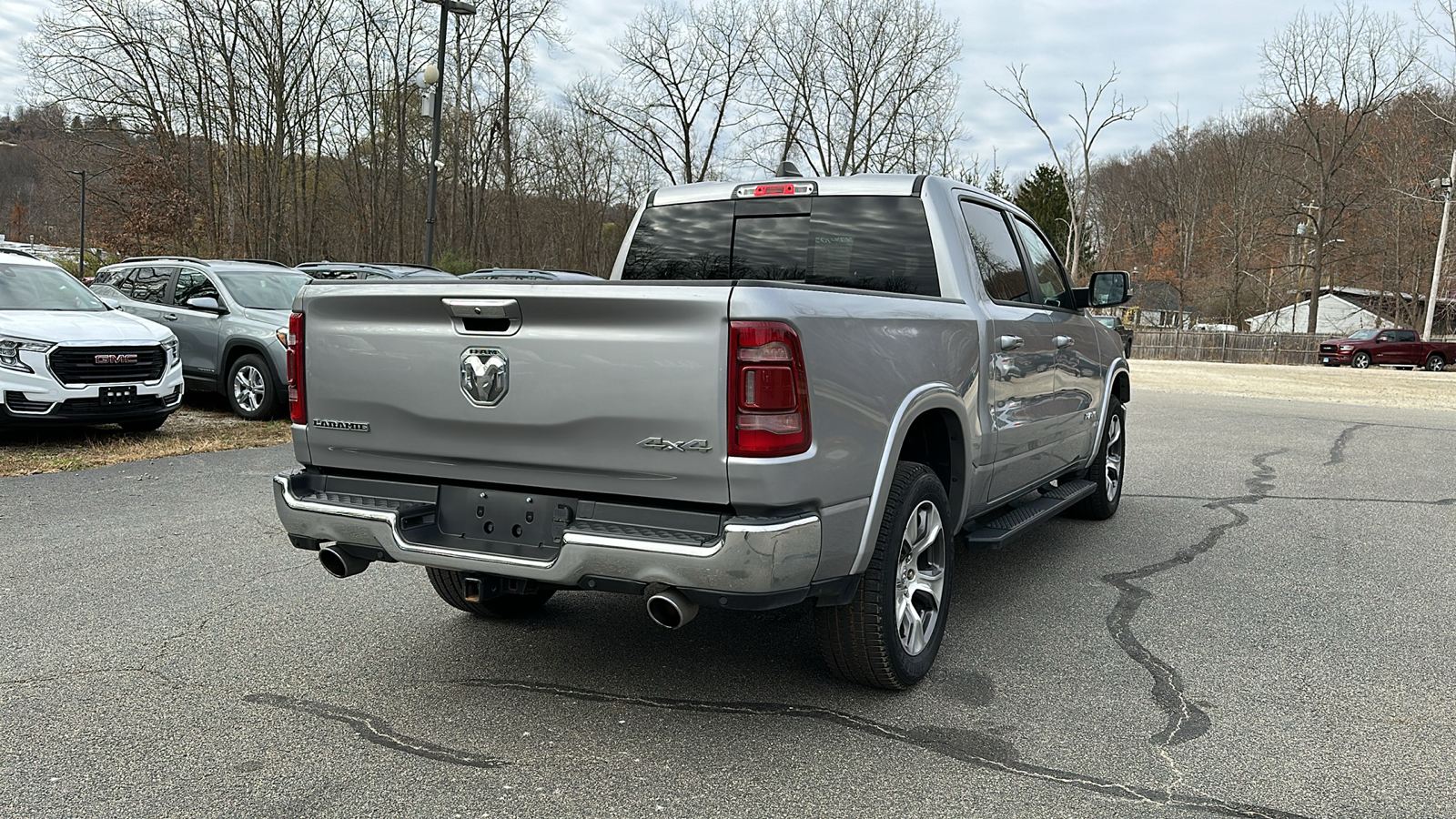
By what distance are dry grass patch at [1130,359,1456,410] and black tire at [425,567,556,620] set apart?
19.8 meters

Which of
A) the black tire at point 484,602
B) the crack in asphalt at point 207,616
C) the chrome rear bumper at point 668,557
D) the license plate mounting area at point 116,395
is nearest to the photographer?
the chrome rear bumper at point 668,557

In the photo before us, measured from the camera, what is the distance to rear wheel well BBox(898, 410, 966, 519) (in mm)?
4242

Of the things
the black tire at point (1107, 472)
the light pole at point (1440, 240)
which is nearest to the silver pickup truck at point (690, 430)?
the black tire at point (1107, 472)

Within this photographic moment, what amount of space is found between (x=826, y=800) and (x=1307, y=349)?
4651 cm

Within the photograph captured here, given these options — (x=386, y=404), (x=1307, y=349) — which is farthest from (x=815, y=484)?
(x=1307, y=349)

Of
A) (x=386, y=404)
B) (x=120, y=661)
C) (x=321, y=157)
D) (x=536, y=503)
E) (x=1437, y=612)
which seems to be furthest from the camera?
(x=321, y=157)

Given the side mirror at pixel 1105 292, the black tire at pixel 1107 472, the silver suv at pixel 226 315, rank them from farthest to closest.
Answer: the silver suv at pixel 226 315 < the black tire at pixel 1107 472 < the side mirror at pixel 1105 292

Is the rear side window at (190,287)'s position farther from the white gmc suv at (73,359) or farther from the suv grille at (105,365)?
the suv grille at (105,365)

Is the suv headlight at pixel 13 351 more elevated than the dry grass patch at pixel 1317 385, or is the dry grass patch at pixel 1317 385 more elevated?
the suv headlight at pixel 13 351

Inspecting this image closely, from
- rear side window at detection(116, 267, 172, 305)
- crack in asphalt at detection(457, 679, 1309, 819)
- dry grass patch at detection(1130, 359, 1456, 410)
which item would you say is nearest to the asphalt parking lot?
crack in asphalt at detection(457, 679, 1309, 819)

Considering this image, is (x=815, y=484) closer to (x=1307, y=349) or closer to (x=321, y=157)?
(x=321, y=157)

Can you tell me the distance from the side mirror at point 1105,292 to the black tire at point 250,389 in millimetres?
9028

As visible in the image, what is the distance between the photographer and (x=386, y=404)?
366 cm

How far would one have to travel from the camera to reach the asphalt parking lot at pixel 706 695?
10.2 ft
